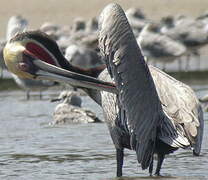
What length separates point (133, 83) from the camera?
6.70 meters

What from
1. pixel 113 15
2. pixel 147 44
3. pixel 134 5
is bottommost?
pixel 113 15

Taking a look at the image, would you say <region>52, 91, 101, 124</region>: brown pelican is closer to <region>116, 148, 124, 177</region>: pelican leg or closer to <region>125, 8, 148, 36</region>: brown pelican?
<region>116, 148, 124, 177</region>: pelican leg

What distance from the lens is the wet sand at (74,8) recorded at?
32.5m

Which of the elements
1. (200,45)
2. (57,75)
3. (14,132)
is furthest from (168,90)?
(200,45)

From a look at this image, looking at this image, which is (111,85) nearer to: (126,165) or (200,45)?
(126,165)

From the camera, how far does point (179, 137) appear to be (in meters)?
6.64

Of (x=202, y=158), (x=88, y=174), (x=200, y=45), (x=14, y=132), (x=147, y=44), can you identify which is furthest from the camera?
(x=200, y=45)

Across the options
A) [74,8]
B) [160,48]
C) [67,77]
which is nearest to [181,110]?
[67,77]

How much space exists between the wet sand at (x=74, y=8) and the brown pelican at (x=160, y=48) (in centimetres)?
886

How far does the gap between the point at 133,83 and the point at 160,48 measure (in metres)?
16.4

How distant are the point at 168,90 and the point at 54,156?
1.97 metres

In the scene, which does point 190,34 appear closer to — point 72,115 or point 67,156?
point 72,115

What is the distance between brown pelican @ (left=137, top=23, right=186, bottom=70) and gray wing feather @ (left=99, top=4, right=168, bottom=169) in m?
15.8

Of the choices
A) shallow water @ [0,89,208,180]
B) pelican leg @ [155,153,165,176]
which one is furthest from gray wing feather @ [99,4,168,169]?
shallow water @ [0,89,208,180]
